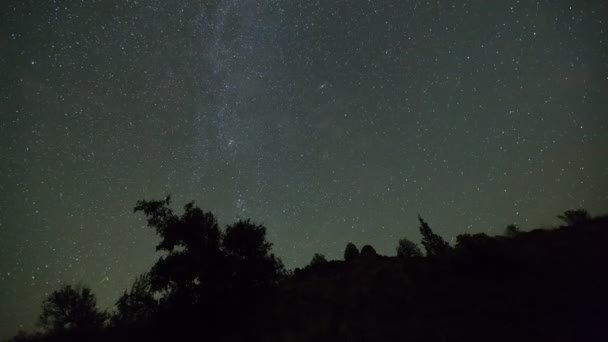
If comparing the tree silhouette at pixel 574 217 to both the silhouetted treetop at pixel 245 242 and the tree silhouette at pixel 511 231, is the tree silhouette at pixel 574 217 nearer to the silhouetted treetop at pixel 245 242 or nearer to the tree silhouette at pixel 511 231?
the tree silhouette at pixel 511 231

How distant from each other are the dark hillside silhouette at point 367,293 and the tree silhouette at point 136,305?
0.11 m

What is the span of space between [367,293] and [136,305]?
16.2m

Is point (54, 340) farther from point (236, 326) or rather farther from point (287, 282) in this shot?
point (287, 282)

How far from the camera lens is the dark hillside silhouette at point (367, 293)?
12539mm

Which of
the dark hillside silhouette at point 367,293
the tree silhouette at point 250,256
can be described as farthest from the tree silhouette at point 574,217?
the tree silhouette at point 250,256

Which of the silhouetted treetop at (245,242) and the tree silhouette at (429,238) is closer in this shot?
the silhouetted treetop at (245,242)

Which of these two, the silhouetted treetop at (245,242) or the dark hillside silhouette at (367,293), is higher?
the silhouetted treetop at (245,242)

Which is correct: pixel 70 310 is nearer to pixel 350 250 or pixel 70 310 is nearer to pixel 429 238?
pixel 350 250

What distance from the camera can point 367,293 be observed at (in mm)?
19078

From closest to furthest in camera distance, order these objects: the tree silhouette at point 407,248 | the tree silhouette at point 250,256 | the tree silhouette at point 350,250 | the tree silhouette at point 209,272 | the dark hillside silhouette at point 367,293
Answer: the dark hillside silhouette at point 367,293
the tree silhouette at point 209,272
the tree silhouette at point 250,256
the tree silhouette at point 350,250
the tree silhouette at point 407,248

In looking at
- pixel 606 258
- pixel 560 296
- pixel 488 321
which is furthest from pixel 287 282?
pixel 606 258

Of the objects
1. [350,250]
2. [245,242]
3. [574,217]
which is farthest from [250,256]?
[574,217]

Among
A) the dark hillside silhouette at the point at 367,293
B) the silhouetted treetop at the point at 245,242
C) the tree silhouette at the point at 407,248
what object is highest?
the tree silhouette at the point at 407,248

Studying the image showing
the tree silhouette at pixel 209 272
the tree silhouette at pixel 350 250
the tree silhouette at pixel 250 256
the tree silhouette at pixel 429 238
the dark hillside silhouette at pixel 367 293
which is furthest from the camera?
the tree silhouette at pixel 429 238
